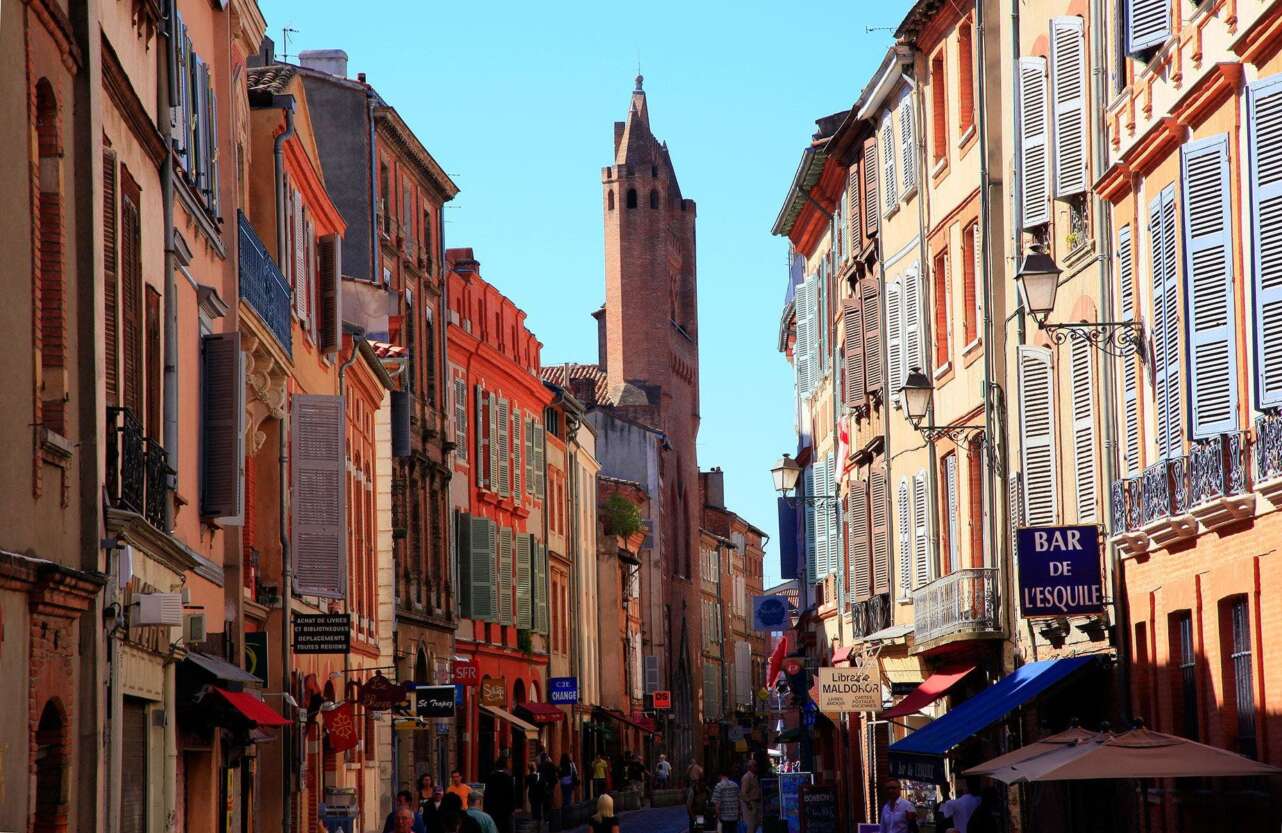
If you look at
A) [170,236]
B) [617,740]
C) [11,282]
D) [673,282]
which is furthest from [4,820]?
[673,282]

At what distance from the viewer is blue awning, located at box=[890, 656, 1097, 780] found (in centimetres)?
2281

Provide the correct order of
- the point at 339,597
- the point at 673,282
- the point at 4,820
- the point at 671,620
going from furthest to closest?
the point at 673,282, the point at 671,620, the point at 339,597, the point at 4,820

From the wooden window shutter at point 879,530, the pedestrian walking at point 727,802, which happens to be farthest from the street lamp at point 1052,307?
the pedestrian walking at point 727,802

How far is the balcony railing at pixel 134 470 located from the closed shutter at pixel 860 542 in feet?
69.6

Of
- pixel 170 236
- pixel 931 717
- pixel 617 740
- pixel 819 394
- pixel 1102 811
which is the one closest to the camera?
pixel 170 236

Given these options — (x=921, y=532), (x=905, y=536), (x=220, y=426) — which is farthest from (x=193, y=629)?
(x=905, y=536)

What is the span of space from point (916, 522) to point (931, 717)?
2.87 m

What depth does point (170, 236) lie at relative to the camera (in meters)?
19.6

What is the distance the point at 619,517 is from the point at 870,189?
4413 centimetres

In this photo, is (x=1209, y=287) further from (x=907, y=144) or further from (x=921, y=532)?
(x=907, y=144)

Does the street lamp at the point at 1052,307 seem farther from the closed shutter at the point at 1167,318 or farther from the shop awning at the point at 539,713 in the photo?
the shop awning at the point at 539,713

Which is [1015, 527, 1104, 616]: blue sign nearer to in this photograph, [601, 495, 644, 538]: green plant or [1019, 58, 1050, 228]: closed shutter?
[1019, 58, 1050, 228]: closed shutter

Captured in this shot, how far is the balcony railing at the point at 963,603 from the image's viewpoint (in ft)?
91.0

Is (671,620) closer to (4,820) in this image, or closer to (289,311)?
(289,311)
